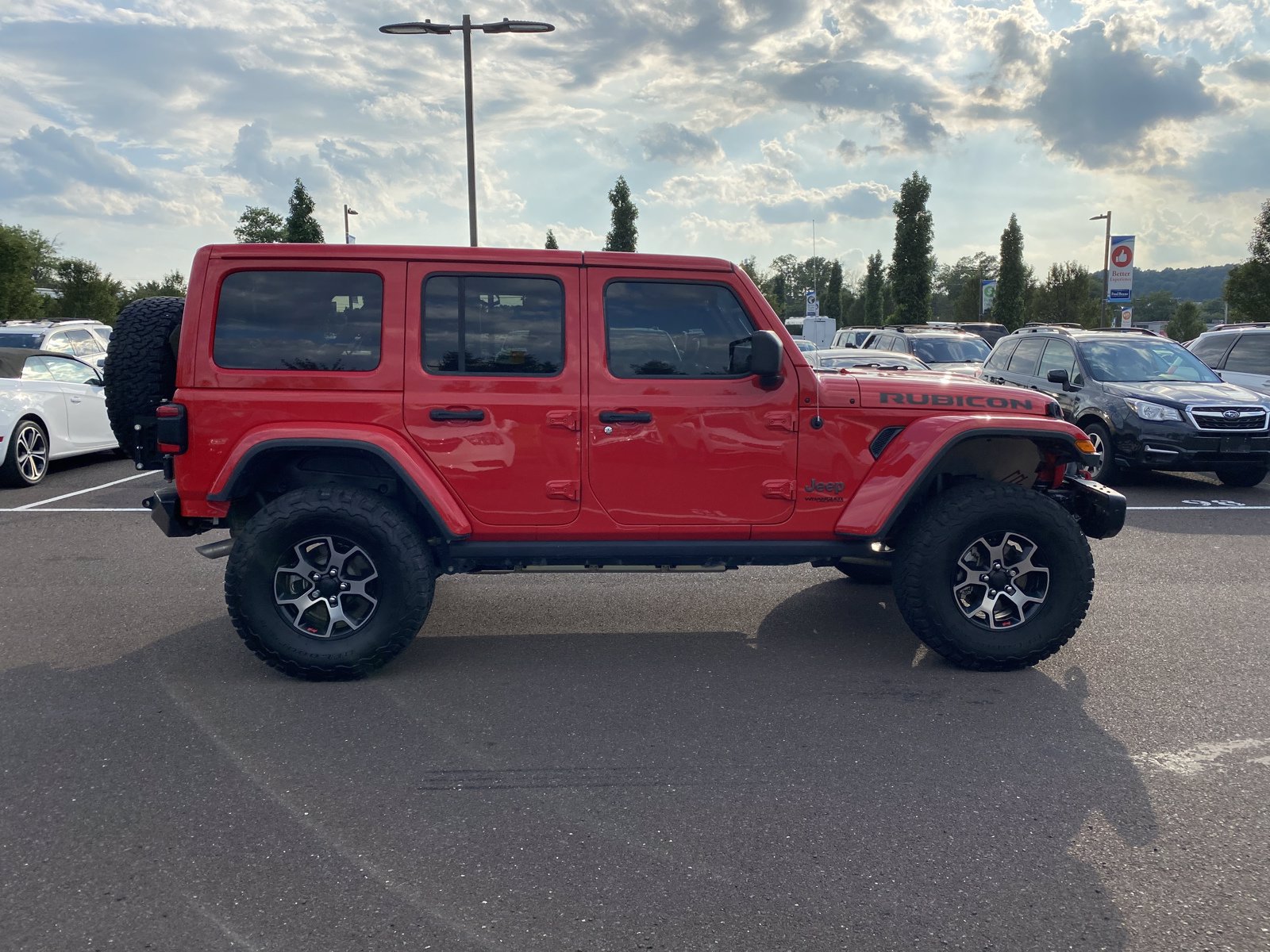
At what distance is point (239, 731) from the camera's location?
424cm

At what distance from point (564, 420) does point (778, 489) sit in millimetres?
1108

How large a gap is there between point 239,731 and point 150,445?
172 cm

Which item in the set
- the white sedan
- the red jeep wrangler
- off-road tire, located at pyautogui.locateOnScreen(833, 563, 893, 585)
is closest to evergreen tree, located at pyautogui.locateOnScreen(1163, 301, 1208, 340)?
the white sedan

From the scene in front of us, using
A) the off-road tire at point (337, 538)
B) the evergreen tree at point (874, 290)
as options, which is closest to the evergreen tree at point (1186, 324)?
the evergreen tree at point (874, 290)

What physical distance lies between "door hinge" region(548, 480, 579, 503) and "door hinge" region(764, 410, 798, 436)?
99cm

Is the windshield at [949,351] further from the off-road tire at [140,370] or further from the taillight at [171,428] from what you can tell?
the taillight at [171,428]

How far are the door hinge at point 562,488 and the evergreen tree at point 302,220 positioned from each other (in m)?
34.7

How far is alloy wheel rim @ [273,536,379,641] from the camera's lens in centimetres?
487

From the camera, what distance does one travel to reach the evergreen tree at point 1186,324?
8125 cm

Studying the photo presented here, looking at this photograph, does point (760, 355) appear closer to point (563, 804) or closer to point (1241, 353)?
point (563, 804)

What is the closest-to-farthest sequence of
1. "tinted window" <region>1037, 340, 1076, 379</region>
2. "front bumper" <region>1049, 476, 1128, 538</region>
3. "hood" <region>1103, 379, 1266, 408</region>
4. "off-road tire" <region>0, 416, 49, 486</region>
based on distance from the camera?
"front bumper" <region>1049, 476, 1128, 538</region> → "hood" <region>1103, 379, 1266, 408</region> → "off-road tire" <region>0, 416, 49, 486</region> → "tinted window" <region>1037, 340, 1076, 379</region>

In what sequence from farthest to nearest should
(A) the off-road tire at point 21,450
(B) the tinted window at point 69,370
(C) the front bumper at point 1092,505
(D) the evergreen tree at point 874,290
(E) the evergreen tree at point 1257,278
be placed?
(D) the evergreen tree at point 874,290 < (E) the evergreen tree at point 1257,278 < (B) the tinted window at point 69,370 < (A) the off-road tire at point 21,450 < (C) the front bumper at point 1092,505

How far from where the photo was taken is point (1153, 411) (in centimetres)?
1056

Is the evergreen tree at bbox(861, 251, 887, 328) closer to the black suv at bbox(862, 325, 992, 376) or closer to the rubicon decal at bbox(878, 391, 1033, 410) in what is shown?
the black suv at bbox(862, 325, 992, 376)
